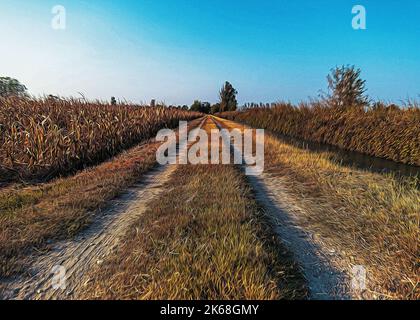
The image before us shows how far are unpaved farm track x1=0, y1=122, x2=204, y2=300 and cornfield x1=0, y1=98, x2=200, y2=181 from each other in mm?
3118

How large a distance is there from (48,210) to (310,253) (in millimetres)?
3884

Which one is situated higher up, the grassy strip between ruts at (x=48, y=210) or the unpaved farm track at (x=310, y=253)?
the grassy strip between ruts at (x=48, y=210)

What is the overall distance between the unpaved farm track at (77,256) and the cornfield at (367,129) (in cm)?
934

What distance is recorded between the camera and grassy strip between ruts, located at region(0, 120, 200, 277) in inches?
96.6

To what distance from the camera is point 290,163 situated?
6.55 m

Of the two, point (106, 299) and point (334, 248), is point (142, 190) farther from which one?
point (334, 248)

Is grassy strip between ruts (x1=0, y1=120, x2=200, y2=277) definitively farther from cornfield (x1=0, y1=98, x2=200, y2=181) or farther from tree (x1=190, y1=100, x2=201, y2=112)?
tree (x1=190, y1=100, x2=201, y2=112)

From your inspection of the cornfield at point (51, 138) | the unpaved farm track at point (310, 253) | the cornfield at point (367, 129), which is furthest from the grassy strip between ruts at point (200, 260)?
the cornfield at point (367, 129)

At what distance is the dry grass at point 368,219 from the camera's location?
7.07 feet

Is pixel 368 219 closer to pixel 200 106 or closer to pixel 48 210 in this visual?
pixel 48 210

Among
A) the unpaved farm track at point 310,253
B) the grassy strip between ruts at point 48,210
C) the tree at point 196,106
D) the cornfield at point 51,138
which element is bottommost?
the unpaved farm track at point 310,253

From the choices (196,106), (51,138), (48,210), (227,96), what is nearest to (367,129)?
(48,210)

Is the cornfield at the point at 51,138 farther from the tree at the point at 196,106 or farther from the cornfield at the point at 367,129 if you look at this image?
the tree at the point at 196,106
